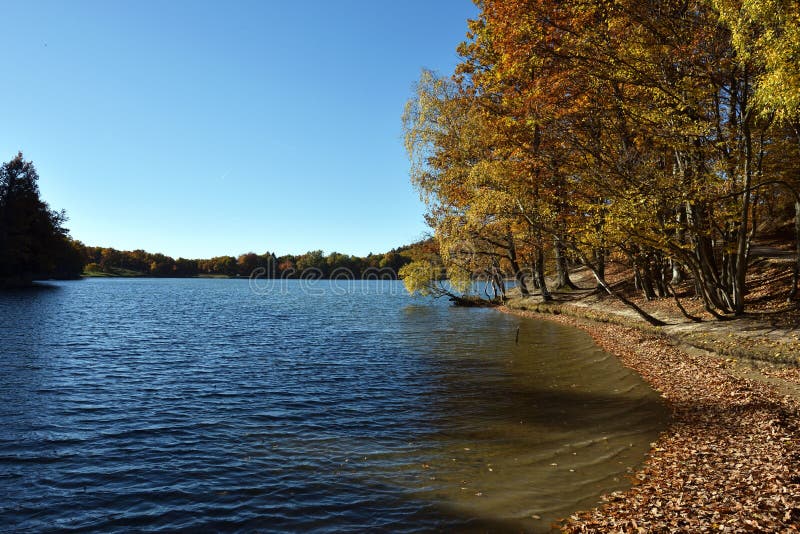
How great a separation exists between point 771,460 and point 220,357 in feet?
76.9

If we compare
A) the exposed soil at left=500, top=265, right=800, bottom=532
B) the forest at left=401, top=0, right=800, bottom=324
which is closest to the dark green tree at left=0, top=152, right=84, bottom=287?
the forest at left=401, top=0, right=800, bottom=324

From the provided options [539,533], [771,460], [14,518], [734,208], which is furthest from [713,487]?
[734,208]

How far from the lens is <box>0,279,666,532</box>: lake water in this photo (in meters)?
8.77

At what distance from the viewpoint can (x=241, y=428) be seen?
13.5 meters

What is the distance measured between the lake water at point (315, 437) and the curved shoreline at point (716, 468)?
2.23 ft

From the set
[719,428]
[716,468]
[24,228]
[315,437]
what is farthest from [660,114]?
[24,228]

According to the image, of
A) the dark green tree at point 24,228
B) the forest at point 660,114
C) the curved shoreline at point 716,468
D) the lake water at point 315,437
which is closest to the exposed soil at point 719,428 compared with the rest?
the curved shoreline at point 716,468

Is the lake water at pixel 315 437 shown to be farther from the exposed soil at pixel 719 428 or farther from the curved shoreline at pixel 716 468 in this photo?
the exposed soil at pixel 719 428

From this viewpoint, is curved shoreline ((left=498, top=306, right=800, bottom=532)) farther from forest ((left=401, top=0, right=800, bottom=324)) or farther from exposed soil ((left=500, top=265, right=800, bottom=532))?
forest ((left=401, top=0, right=800, bottom=324))

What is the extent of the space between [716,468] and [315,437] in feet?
30.6

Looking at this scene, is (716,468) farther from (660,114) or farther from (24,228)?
(24,228)

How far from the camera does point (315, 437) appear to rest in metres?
12.7

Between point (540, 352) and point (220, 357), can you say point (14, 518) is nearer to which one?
point (220, 357)

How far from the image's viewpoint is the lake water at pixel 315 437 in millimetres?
8773
